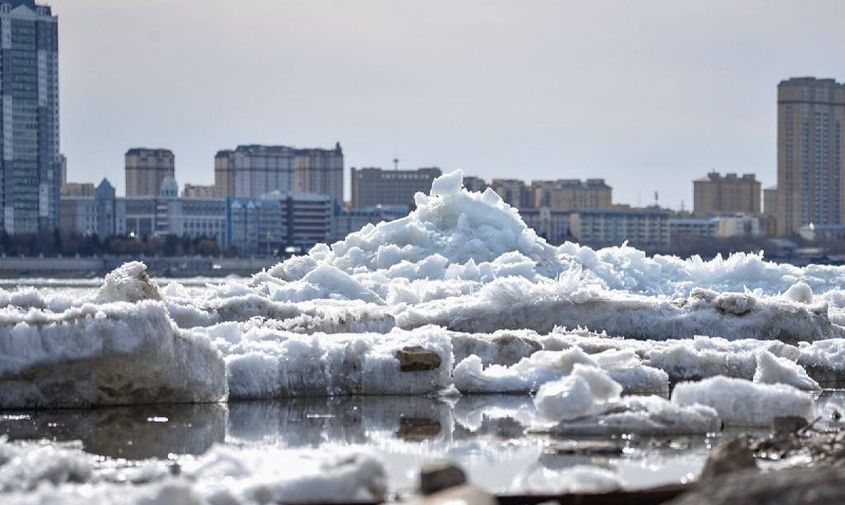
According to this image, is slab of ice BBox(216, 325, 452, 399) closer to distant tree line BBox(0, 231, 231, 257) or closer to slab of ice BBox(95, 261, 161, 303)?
slab of ice BBox(95, 261, 161, 303)

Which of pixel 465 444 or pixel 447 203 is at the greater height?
pixel 447 203

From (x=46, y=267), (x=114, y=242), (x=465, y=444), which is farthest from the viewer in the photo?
(x=114, y=242)

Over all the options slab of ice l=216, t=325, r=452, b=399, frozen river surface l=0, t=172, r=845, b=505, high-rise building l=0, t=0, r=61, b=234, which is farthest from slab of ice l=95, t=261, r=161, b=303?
high-rise building l=0, t=0, r=61, b=234

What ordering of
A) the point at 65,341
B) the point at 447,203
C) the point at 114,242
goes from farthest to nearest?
the point at 114,242 → the point at 447,203 → the point at 65,341

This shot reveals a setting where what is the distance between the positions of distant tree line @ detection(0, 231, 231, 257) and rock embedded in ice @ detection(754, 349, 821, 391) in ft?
466

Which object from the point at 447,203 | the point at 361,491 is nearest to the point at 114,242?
the point at 447,203

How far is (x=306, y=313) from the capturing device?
21828mm

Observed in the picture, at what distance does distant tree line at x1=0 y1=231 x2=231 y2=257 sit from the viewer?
160m

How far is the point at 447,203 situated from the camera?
34.3 meters

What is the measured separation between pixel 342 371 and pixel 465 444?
13.6ft

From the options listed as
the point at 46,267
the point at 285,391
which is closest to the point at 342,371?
the point at 285,391

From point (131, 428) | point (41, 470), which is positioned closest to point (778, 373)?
point (131, 428)

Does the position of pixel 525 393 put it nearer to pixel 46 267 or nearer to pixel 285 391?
pixel 285 391

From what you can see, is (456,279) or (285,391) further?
(456,279)
